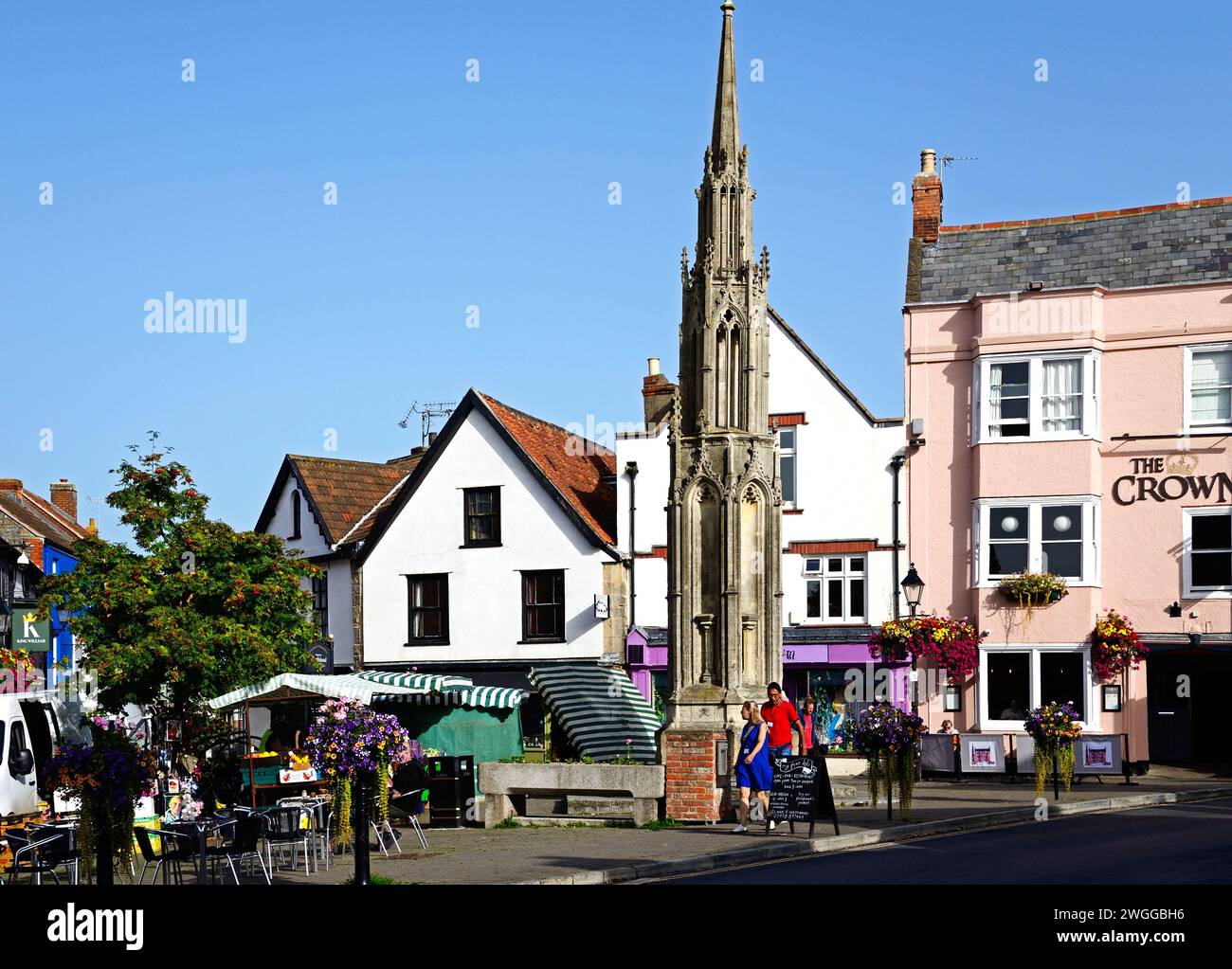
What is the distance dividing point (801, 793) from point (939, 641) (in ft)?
49.1

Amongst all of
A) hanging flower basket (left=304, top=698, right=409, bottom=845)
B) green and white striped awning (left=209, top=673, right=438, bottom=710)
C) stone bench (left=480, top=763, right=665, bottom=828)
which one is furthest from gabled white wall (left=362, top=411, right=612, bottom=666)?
hanging flower basket (left=304, top=698, right=409, bottom=845)

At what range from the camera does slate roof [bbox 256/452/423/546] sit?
41.0 meters

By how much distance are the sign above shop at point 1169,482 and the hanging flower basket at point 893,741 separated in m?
13.9

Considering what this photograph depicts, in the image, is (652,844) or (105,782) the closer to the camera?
(105,782)

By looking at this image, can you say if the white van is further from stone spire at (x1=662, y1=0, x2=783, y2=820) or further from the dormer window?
the dormer window

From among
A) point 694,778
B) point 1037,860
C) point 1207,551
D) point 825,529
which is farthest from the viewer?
point 825,529

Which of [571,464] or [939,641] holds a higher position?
[571,464]

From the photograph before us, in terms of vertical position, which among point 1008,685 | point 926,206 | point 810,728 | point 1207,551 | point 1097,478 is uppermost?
point 926,206

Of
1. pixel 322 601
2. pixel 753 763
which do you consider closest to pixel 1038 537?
pixel 753 763

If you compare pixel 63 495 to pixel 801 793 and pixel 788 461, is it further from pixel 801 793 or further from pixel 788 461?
pixel 801 793

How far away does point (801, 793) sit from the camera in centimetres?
1717

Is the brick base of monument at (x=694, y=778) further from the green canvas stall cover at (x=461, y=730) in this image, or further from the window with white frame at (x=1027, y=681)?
the window with white frame at (x=1027, y=681)

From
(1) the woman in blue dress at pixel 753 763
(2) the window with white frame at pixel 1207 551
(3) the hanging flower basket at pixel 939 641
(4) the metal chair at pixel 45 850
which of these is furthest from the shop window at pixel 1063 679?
(4) the metal chair at pixel 45 850

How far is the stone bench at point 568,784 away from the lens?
62.3 feet
